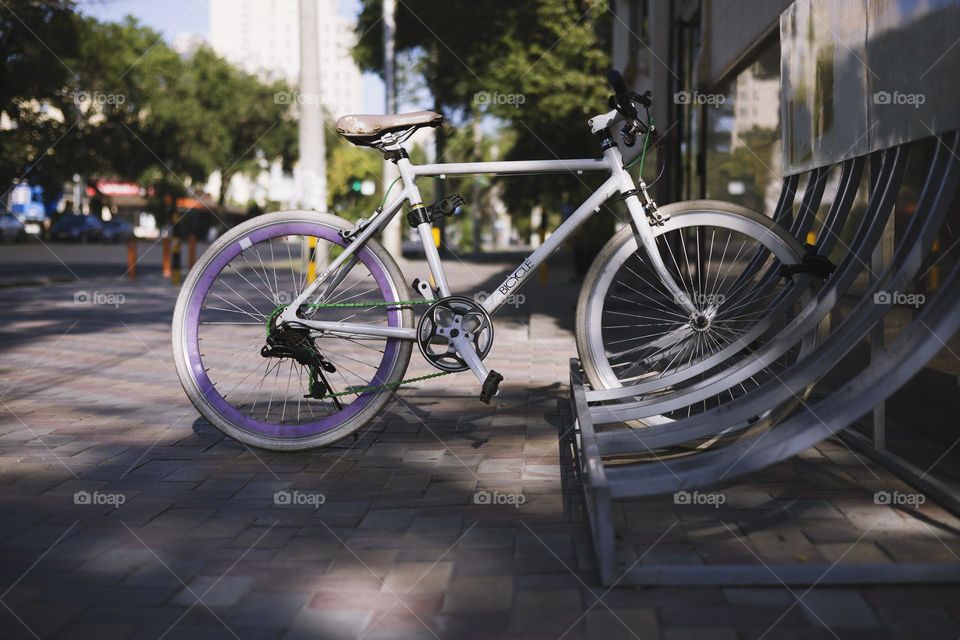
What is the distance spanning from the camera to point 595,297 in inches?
190

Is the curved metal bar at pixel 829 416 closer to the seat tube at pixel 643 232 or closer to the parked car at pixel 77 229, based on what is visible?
the seat tube at pixel 643 232

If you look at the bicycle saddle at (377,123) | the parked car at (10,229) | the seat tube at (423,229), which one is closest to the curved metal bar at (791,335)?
the seat tube at (423,229)

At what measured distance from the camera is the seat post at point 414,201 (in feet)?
15.8

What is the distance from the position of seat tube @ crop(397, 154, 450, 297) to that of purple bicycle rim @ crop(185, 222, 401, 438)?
0.20 meters

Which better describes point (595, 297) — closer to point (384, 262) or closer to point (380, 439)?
point (384, 262)

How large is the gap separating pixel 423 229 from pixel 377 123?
0.50 metres

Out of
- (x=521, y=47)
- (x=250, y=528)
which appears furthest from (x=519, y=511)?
(x=521, y=47)

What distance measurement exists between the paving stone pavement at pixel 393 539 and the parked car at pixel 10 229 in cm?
4524

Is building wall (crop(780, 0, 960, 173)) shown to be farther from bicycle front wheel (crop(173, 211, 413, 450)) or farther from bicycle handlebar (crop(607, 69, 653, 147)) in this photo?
bicycle front wheel (crop(173, 211, 413, 450))

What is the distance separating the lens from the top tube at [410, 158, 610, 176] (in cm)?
461

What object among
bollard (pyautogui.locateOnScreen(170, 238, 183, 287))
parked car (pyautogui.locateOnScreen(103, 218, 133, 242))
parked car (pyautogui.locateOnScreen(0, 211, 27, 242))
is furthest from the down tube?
parked car (pyautogui.locateOnScreen(103, 218, 133, 242))

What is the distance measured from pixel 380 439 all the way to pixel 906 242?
101 inches

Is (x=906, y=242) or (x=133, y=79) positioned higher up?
(x=133, y=79)

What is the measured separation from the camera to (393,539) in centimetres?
354
